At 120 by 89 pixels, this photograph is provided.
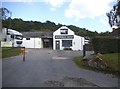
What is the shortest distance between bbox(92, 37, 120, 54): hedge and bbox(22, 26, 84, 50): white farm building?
38.5 meters

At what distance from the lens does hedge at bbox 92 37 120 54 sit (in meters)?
31.4

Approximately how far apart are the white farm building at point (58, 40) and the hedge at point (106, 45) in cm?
3849

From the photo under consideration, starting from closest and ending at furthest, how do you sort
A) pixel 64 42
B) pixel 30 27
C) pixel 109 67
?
pixel 109 67 < pixel 64 42 < pixel 30 27

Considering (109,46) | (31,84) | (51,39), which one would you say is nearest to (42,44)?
(51,39)

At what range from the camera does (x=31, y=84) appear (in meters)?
14.4

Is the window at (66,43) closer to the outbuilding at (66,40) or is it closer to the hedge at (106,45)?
the outbuilding at (66,40)

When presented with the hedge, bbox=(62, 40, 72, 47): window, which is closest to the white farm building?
bbox=(62, 40, 72, 47): window

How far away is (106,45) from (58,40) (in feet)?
134

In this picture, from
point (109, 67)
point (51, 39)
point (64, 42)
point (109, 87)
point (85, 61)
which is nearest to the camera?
point (109, 87)

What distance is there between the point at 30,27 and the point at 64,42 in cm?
4943

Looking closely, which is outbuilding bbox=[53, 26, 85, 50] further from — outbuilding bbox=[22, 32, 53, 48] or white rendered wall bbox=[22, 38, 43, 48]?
white rendered wall bbox=[22, 38, 43, 48]

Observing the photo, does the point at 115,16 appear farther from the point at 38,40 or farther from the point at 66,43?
the point at 38,40

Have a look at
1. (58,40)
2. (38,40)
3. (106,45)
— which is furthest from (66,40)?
(106,45)

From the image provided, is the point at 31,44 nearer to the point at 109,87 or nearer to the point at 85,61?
the point at 85,61
